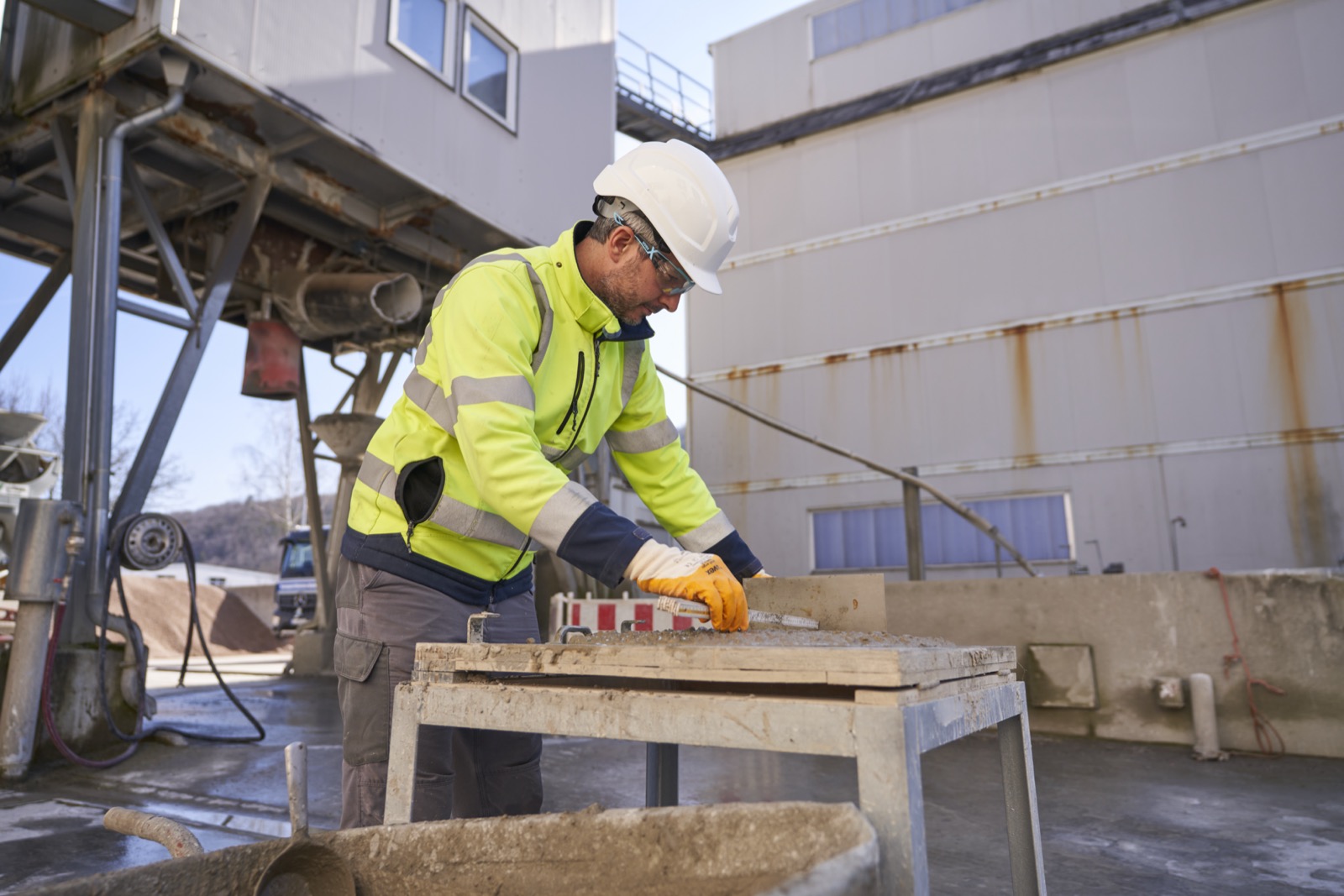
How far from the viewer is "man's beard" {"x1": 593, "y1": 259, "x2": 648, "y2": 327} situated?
205 centimetres

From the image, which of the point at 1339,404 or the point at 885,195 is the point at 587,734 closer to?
the point at 1339,404

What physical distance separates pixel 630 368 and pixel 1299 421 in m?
8.61

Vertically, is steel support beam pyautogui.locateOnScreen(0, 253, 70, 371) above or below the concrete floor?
above

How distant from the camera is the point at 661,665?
125 centimetres

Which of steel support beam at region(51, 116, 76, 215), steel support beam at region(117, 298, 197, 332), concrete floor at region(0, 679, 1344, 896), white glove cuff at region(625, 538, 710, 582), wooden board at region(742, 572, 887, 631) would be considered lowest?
concrete floor at region(0, 679, 1344, 896)

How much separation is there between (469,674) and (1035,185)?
1012 cm

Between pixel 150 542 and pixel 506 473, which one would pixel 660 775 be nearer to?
pixel 506 473

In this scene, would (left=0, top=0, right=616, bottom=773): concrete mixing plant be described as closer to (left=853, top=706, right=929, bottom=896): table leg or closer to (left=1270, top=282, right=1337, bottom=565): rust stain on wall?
(left=853, top=706, right=929, bottom=896): table leg

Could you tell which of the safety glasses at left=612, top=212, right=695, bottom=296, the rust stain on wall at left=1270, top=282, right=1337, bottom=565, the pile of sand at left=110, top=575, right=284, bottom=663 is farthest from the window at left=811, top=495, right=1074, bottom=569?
the pile of sand at left=110, top=575, right=284, bottom=663

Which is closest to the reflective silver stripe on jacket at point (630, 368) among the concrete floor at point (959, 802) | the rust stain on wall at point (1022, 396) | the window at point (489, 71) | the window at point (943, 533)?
the concrete floor at point (959, 802)

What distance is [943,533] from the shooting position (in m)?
9.98

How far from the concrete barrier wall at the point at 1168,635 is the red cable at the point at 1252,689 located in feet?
0.08

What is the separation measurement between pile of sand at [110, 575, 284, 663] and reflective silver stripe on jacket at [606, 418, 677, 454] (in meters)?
16.6

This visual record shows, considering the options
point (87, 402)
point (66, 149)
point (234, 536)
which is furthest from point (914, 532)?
point (234, 536)
